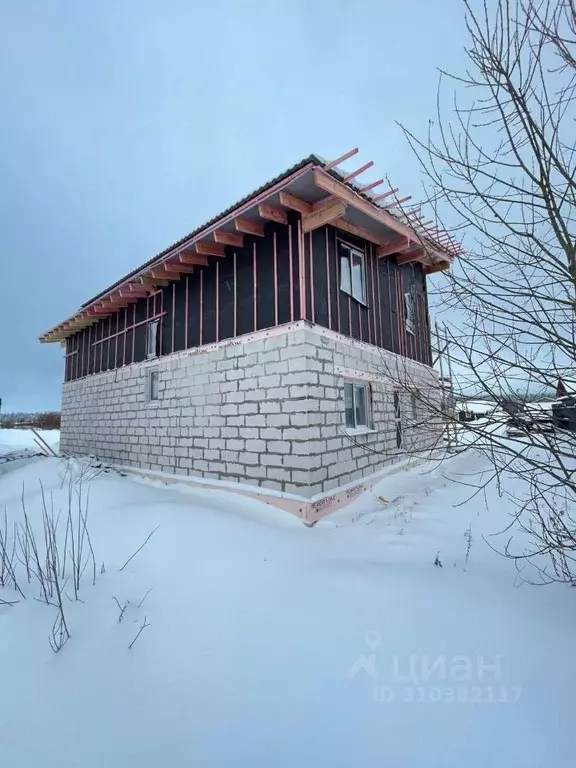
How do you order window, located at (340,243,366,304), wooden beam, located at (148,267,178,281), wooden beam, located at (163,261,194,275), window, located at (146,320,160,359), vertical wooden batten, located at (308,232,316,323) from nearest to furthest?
vertical wooden batten, located at (308,232,316,323) → window, located at (340,243,366,304) → wooden beam, located at (163,261,194,275) → wooden beam, located at (148,267,178,281) → window, located at (146,320,160,359)

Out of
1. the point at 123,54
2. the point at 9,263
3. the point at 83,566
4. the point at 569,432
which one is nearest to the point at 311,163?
the point at 569,432

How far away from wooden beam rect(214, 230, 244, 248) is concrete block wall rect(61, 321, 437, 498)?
1.98 metres

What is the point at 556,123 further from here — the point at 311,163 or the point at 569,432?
the point at 311,163

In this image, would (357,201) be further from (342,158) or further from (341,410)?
(341,410)

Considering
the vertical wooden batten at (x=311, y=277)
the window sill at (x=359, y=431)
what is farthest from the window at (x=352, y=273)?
the window sill at (x=359, y=431)

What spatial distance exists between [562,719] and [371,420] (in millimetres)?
6183

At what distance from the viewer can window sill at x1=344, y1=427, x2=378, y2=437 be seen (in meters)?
7.26

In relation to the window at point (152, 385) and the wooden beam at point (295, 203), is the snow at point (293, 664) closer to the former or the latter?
the wooden beam at point (295, 203)

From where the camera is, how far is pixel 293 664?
2.49m

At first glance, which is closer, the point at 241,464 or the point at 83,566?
the point at 83,566

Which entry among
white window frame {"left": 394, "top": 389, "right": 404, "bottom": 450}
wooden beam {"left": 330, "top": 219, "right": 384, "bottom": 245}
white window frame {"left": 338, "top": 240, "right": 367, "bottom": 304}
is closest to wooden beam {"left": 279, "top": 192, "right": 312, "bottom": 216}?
wooden beam {"left": 330, "top": 219, "right": 384, "bottom": 245}

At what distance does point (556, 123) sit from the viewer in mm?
2502

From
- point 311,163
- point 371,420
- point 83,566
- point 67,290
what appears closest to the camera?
point 83,566

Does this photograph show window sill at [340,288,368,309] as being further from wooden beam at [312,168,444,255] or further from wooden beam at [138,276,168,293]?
wooden beam at [138,276,168,293]
